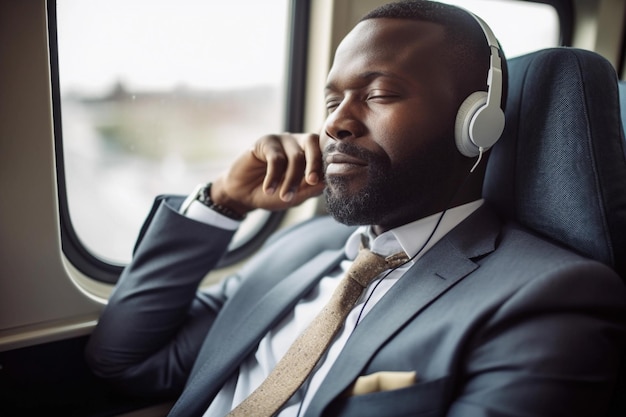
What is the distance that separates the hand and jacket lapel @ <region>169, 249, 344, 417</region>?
0.22 metres

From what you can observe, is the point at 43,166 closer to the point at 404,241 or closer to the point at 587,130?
the point at 404,241

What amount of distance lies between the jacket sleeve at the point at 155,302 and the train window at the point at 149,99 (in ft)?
1.07

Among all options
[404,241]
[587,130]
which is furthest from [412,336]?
[587,130]

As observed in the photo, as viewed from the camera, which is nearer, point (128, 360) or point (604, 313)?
point (604, 313)

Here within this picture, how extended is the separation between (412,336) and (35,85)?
115cm

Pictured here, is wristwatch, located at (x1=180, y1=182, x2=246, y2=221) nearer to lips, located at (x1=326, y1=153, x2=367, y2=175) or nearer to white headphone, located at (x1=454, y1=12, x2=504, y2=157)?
lips, located at (x1=326, y1=153, x2=367, y2=175)

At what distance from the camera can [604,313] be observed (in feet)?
2.78

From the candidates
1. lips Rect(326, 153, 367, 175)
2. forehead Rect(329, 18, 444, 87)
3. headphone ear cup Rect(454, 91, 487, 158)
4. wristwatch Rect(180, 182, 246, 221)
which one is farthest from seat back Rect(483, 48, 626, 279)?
wristwatch Rect(180, 182, 246, 221)

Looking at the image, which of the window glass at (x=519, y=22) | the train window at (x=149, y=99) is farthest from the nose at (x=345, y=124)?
the window glass at (x=519, y=22)

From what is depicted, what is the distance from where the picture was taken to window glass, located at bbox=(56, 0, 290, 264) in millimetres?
1472

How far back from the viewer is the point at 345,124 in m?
1.07

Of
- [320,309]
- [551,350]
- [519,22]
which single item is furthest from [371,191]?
[519,22]

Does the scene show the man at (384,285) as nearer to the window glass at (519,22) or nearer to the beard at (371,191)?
the beard at (371,191)

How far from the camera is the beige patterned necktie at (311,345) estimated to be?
3.34ft
